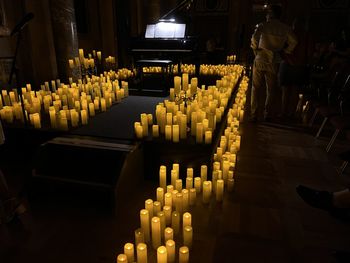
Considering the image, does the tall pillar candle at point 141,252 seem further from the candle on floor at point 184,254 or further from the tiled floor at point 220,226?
the tiled floor at point 220,226

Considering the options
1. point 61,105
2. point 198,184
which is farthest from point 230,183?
point 61,105

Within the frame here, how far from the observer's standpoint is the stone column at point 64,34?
604 centimetres

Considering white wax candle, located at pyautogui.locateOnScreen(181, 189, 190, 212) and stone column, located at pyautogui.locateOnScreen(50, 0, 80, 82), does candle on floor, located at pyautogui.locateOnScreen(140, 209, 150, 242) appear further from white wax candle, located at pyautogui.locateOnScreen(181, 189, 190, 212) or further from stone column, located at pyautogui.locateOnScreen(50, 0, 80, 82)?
stone column, located at pyautogui.locateOnScreen(50, 0, 80, 82)

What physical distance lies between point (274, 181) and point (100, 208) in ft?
5.98

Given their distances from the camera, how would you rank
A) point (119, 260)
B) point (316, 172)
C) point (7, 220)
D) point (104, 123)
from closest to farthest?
point (119, 260) → point (7, 220) → point (316, 172) → point (104, 123)

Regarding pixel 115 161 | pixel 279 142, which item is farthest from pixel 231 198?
pixel 279 142

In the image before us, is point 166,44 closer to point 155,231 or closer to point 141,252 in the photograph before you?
point 155,231

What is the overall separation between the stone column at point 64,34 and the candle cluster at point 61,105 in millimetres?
1634

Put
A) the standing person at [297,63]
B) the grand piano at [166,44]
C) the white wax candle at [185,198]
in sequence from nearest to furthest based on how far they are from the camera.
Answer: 1. the white wax candle at [185,198]
2. the standing person at [297,63]
3. the grand piano at [166,44]

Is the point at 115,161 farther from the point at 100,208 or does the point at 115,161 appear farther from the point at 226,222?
the point at 226,222

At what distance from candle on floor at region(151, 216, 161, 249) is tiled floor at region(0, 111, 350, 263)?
26 centimetres

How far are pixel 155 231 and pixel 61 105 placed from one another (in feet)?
9.95

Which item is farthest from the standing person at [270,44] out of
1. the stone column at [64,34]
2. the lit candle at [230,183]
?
the stone column at [64,34]

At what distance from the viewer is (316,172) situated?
328 cm
